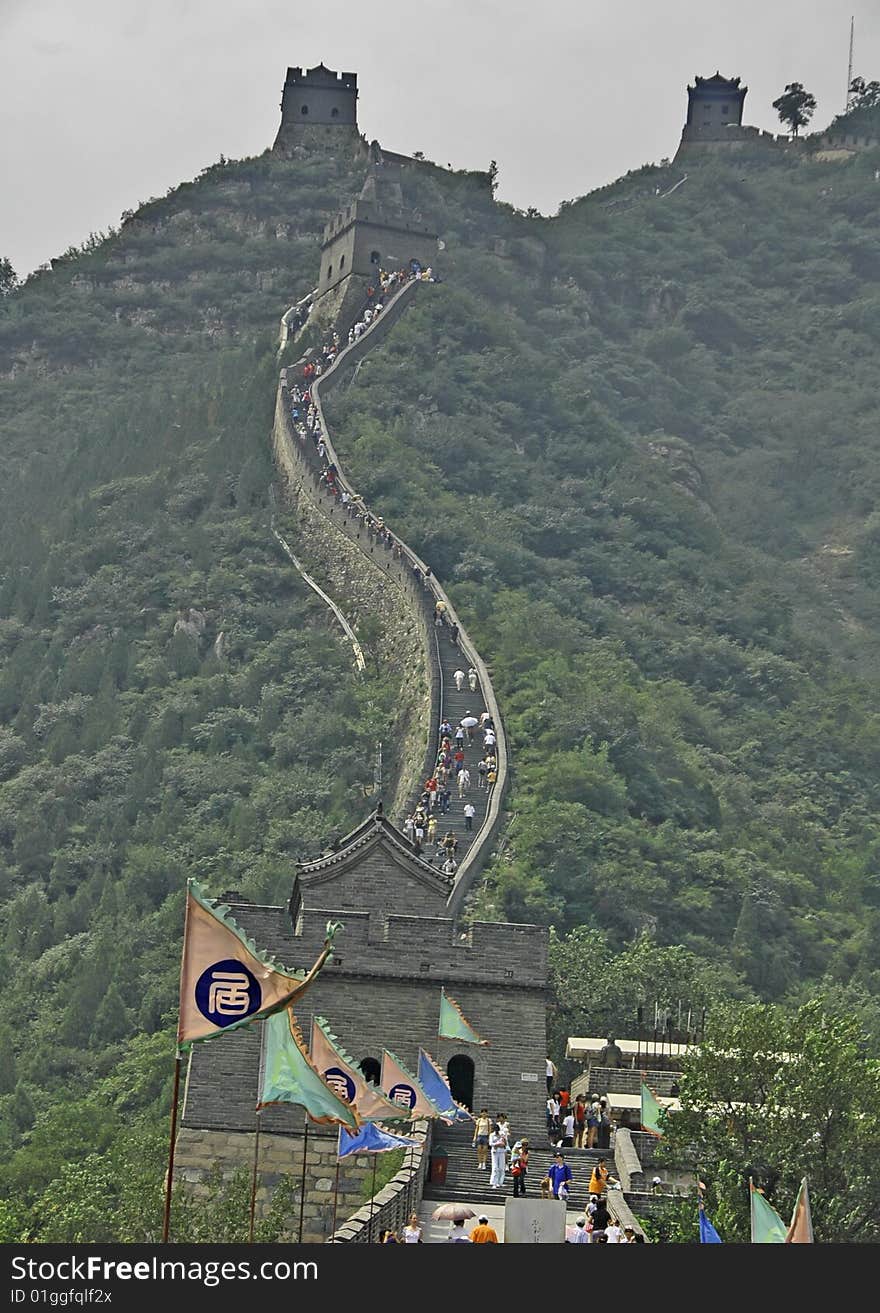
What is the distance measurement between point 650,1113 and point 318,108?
112 m

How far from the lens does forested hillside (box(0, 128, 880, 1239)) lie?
216 feet

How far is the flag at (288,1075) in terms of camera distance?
28266 millimetres

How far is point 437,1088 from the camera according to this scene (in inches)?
1526

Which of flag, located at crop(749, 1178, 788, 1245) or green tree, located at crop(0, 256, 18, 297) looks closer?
flag, located at crop(749, 1178, 788, 1245)

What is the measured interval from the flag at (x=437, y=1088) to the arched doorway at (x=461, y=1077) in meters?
2.13

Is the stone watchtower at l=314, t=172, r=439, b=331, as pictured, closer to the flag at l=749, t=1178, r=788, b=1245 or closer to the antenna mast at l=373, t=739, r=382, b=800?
the antenna mast at l=373, t=739, r=382, b=800

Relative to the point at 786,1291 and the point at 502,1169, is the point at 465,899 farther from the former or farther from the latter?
the point at 786,1291

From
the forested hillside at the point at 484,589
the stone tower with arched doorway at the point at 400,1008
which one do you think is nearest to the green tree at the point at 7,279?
the forested hillside at the point at 484,589

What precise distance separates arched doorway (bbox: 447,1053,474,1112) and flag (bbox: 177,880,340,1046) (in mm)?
16243

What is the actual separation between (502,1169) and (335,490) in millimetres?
57593

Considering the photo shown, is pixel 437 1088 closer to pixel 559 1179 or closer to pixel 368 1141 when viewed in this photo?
pixel 559 1179

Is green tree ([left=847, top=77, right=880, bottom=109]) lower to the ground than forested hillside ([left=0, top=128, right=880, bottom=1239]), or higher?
higher

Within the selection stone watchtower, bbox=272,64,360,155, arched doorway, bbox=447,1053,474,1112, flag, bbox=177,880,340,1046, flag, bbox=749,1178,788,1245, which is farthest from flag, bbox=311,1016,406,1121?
stone watchtower, bbox=272,64,360,155

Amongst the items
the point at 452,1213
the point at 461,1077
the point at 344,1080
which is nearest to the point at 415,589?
the point at 461,1077
